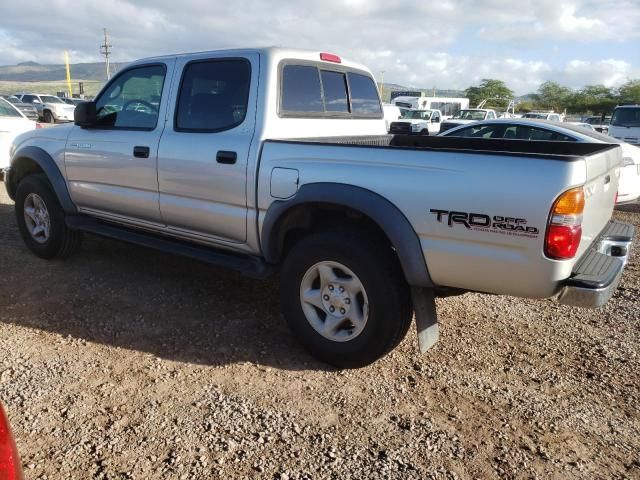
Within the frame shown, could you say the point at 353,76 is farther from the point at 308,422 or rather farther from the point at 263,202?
the point at 308,422

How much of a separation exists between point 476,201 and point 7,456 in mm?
2134

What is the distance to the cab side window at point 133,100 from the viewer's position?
4215 mm

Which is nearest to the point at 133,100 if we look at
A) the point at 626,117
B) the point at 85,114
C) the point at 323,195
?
the point at 85,114

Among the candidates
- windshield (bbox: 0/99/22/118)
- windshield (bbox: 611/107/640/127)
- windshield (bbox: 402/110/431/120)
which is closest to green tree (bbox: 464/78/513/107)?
windshield (bbox: 402/110/431/120)

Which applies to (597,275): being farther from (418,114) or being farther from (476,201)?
(418,114)

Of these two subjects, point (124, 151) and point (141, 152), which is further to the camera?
point (124, 151)

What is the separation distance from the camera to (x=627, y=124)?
46.6 ft

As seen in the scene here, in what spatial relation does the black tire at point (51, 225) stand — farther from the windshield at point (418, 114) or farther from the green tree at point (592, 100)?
the green tree at point (592, 100)

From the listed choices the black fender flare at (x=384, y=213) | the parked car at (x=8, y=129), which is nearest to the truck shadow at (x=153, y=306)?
the black fender flare at (x=384, y=213)

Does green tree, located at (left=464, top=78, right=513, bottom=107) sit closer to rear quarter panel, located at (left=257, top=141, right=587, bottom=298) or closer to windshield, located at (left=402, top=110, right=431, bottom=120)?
windshield, located at (left=402, top=110, right=431, bottom=120)

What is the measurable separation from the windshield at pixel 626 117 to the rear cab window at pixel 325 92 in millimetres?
12122

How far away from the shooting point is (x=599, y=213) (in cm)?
308

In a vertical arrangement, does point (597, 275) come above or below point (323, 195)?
below

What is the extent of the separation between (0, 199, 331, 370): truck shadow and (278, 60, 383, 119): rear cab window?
158 centimetres
